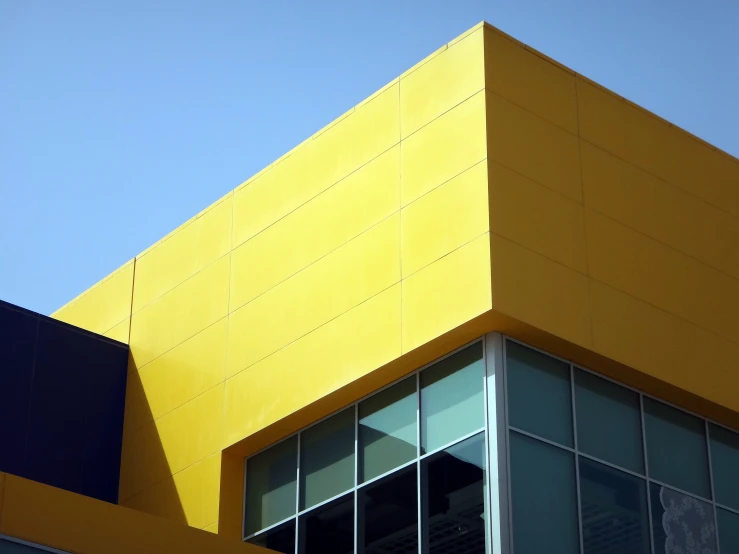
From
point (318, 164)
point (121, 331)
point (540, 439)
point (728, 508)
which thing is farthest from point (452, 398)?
point (121, 331)

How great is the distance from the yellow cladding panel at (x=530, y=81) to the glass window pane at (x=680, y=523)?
5.63 metres

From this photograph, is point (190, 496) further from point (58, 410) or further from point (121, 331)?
point (121, 331)

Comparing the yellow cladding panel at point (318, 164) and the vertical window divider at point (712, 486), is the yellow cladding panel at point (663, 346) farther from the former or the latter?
the yellow cladding panel at point (318, 164)

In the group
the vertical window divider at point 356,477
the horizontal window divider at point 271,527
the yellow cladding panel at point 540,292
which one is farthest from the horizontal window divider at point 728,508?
the horizontal window divider at point 271,527

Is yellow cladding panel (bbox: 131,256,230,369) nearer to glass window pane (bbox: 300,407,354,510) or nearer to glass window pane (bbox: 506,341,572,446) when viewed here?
glass window pane (bbox: 300,407,354,510)

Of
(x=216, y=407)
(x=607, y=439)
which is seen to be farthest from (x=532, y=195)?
(x=216, y=407)

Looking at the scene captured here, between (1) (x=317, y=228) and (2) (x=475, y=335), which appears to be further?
(1) (x=317, y=228)

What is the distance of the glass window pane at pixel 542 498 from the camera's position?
700 inches

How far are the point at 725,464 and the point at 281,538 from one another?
688 centimetres

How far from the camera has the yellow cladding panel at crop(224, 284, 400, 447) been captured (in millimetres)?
19672

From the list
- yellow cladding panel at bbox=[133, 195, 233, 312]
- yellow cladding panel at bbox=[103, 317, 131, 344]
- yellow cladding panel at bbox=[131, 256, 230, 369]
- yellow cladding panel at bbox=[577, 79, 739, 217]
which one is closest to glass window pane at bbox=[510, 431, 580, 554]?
yellow cladding panel at bbox=[577, 79, 739, 217]

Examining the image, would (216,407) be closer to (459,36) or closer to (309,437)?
(309,437)

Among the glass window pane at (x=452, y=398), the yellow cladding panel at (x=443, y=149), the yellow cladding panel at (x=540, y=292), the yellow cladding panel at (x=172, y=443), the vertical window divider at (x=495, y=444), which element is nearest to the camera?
the vertical window divider at (x=495, y=444)

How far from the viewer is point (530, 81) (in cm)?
2039
